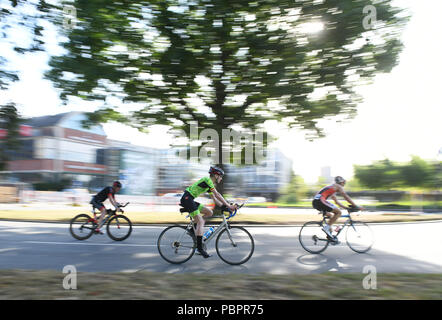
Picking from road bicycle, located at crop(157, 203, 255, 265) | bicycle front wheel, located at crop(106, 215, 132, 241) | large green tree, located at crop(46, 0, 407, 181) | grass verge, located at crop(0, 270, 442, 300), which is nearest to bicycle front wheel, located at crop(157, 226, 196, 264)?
road bicycle, located at crop(157, 203, 255, 265)

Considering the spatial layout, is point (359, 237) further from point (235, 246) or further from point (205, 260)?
point (205, 260)

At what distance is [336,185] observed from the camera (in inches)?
323

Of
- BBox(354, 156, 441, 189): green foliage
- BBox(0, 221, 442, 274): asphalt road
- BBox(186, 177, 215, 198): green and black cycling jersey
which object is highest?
BBox(354, 156, 441, 189): green foliage

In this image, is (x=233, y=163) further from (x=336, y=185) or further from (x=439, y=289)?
(x=439, y=289)

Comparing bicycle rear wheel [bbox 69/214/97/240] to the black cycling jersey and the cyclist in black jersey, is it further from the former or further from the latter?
the black cycling jersey

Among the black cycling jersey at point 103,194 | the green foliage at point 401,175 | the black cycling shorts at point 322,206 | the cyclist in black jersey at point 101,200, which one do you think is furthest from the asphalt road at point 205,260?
the green foliage at point 401,175

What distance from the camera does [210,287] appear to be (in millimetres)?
4277

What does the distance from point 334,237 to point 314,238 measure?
1.55 feet

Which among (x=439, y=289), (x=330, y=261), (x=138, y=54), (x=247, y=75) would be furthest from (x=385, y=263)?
(x=138, y=54)

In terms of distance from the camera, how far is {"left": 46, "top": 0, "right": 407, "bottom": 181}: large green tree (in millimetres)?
10219

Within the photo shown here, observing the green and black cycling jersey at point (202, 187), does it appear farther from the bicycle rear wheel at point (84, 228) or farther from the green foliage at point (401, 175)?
the green foliage at point (401, 175)

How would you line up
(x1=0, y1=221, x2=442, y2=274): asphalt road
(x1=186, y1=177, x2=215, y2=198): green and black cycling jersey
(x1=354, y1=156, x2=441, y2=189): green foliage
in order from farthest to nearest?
(x1=354, y1=156, x2=441, y2=189): green foliage, (x1=186, y1=177, x2=215, y2=198): green and black cycling jersey, (x1=0, y1=221, x2=442, y2=274): asphalt road

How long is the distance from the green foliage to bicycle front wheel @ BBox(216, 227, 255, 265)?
3892 centimetres
